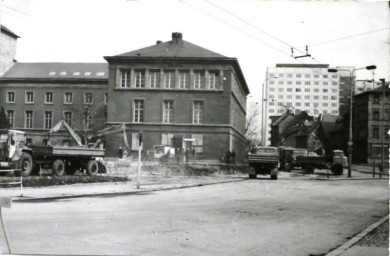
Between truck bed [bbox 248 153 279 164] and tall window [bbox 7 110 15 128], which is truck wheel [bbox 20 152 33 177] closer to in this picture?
tall window [bbox 7 110 15 128]

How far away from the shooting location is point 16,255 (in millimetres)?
6902

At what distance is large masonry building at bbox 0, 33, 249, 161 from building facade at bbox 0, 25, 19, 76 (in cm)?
168

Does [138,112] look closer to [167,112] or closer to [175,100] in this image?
[167,112]

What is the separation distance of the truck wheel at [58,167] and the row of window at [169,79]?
24.9 feet

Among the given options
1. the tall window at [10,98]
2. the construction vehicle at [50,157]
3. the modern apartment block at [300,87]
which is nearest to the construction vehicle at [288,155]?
the construction vehicle at [50,157]

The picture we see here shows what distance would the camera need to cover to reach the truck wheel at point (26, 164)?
18.5 m

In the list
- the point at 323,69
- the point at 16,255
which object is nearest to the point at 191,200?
the point at 323,69

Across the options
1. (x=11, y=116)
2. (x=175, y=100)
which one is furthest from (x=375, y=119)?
(x=11, y=116)

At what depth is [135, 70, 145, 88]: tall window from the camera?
1376cm

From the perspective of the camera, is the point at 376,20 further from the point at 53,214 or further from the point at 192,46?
the point at 53,214

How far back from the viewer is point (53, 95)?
1319 centimetres

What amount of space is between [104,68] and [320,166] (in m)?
24.6

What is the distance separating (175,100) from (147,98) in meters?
0.85

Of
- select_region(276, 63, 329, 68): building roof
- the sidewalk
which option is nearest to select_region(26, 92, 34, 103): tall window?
the sidewalk
